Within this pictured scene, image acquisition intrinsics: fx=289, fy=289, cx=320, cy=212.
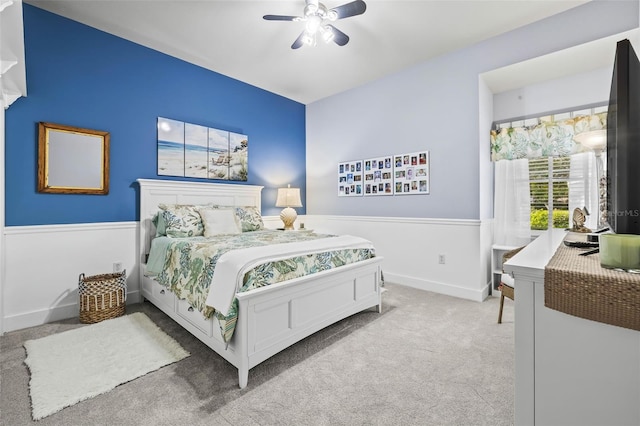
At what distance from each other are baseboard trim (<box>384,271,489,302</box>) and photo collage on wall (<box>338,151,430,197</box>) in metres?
1.12

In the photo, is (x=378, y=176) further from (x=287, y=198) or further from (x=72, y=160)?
(x=72, y=160)

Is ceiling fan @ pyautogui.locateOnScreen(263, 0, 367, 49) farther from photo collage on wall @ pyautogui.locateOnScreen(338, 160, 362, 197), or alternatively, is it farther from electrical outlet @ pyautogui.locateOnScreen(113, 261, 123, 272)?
electrical outlet @ pyautogui.locateOnScreen(113, 261, 123, 272)

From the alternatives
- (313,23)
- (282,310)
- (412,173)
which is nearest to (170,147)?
(313,23)

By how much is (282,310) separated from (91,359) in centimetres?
137

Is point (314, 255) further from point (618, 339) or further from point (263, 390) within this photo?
point (618, 339)

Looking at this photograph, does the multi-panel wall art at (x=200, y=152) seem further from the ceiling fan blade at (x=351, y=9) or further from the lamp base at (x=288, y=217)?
the ceiling fan blade at (x=351, y=9)

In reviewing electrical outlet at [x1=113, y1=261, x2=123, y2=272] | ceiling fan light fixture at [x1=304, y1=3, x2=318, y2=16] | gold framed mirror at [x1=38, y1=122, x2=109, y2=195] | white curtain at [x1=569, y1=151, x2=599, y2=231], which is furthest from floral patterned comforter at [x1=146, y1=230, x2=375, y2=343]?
white curtain at [x1=569, y1=151, x2=599, y2=231]

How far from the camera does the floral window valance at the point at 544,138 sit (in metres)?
2.90

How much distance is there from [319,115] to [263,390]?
4.23 m

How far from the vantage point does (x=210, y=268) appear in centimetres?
201

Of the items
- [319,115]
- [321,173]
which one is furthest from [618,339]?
[319,115]

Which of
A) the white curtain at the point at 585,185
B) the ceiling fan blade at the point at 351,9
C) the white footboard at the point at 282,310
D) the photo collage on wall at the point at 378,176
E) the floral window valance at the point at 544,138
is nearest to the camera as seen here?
the white footboard at the point at 282,310

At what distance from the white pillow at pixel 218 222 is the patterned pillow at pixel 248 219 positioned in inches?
6.4

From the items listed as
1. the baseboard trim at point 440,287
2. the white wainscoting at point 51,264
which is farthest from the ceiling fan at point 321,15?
the baseboard trim at point 440,287
